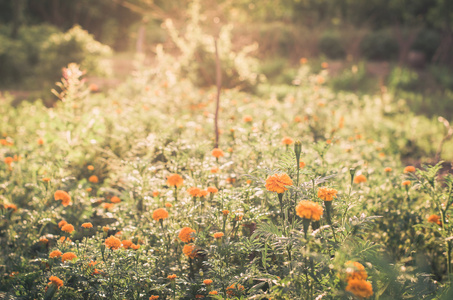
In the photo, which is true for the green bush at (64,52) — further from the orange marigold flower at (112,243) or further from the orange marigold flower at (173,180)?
the orange marigold flower at (112,243)

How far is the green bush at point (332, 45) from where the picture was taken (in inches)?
658

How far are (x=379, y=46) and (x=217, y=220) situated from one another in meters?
17.3

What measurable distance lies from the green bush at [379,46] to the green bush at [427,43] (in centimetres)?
88

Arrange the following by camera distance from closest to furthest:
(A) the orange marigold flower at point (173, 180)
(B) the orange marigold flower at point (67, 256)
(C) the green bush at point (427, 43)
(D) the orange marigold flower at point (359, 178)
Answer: (B) the orange marigold flower at point (67, 256) → (A) the orange marigold flower at point (173, 180) → (D) the orange marigold flower at point (359, 178) → (C) the green bush at point (427, 43)

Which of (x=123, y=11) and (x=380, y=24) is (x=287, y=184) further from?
(x=123, y=11)

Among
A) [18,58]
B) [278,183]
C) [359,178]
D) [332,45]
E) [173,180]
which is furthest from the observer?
[332,45]

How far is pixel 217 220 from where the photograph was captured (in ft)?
6.04

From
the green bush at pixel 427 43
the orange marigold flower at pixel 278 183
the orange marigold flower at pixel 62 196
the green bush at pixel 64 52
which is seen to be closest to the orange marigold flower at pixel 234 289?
the orange marigold flower at pixel 278 183

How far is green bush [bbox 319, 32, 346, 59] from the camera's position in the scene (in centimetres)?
1672

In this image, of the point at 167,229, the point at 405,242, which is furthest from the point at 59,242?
the point at 405,242

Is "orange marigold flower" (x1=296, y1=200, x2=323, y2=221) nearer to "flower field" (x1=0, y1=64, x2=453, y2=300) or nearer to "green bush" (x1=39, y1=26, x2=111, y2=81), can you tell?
"flower field" (x1=0, y1=64, x2=453, y2=300)

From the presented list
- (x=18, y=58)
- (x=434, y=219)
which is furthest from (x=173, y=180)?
(x=18, y=58)

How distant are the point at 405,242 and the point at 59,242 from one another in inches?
86.0

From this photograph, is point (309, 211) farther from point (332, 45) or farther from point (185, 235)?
point (332, 45)
